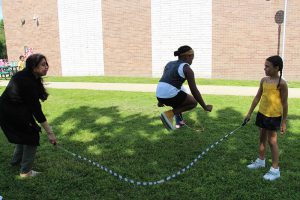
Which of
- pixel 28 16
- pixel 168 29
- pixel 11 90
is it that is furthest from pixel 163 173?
pixel 28 16

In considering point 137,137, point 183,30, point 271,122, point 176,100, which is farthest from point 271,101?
point 183,30

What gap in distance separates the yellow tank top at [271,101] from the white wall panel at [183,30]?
49.8ft

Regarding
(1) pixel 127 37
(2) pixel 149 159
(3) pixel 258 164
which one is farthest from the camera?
(1) pixel 127 37

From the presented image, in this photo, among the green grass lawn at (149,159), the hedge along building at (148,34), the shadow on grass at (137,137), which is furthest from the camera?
the hedge along building at (148,34)

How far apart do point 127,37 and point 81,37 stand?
332cm

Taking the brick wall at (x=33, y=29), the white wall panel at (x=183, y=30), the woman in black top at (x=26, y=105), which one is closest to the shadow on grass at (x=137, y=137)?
the woman in black top at (x=26, y=105)

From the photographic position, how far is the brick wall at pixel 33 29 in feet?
77.0

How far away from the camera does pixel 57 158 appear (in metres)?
5.47

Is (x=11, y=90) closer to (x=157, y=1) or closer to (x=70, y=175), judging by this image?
(x=70, y=175)

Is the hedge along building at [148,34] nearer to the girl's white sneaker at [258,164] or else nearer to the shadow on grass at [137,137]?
the shadow on grass at [137,137]

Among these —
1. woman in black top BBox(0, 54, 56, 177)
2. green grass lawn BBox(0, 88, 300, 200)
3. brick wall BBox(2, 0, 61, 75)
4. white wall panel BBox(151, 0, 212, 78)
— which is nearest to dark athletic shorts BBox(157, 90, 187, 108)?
green grass lawn BBox(0, 88, 300, 200)

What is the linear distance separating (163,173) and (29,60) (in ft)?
7.52

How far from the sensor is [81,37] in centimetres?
2280

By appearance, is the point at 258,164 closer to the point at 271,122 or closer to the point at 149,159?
the point at 271,122
